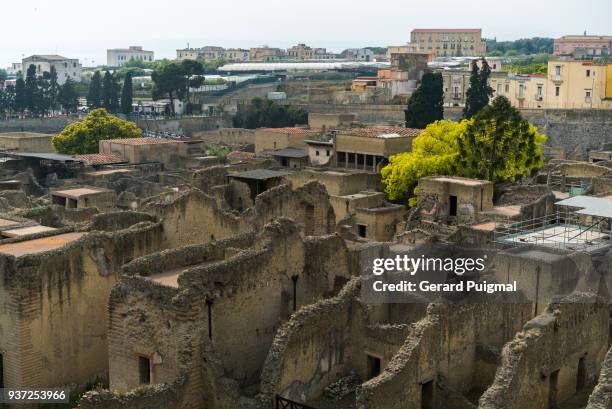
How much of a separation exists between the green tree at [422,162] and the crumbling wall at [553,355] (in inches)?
790

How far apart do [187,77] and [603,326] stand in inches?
2981

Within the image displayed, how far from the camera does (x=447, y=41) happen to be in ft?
566

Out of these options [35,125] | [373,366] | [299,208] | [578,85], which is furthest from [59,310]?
[35,125]

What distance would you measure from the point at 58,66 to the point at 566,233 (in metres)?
129

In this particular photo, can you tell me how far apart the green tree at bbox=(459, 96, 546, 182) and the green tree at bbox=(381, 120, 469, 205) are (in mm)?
834

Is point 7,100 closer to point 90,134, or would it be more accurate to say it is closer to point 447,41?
point 90,134

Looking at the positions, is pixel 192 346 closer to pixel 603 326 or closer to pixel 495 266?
pixel 495 266

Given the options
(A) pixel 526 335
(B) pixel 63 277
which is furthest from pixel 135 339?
(A) pixel 526 335

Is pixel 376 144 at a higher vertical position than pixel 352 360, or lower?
higher

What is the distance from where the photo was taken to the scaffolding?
883 inches

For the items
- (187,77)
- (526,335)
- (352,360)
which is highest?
(187,77)

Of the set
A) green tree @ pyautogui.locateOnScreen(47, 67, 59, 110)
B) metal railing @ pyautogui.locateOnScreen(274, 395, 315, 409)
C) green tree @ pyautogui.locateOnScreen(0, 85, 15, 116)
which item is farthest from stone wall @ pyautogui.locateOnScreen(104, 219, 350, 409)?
green tree @ pyautogui.locateOnScreen(47, 67, 59, 110)

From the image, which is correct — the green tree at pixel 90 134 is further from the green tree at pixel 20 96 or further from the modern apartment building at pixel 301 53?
the modern apartment building at pixel 301 53

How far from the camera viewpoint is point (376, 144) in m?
45.7
